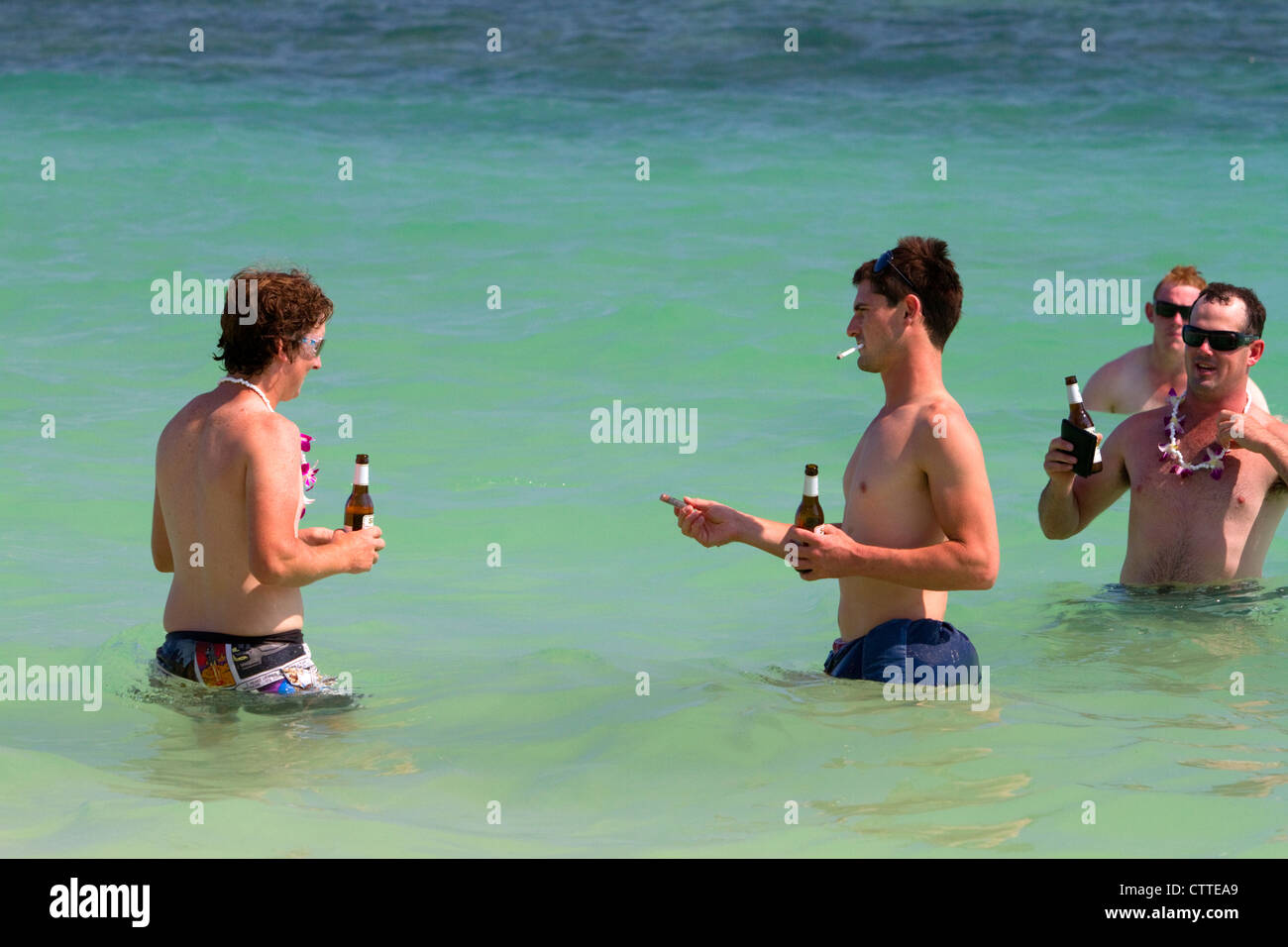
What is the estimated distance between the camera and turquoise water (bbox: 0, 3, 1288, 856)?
4.70 m

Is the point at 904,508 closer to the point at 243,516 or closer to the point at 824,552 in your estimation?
the point at 824,552

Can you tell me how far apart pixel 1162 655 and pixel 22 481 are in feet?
21.7

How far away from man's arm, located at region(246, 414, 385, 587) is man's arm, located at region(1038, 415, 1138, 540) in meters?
2.96

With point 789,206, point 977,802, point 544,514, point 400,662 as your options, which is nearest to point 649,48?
point 789,206

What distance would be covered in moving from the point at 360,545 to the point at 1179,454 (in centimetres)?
369

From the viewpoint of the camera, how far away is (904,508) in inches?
190

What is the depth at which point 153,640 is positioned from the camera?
6496 millimetres

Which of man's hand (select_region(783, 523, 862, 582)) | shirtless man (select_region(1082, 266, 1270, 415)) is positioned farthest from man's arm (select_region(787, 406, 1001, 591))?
shirtless man (select_region(1082, 266, 1270, 415))

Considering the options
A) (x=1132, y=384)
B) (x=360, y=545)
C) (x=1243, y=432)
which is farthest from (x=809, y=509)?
(x=1132, y=384)

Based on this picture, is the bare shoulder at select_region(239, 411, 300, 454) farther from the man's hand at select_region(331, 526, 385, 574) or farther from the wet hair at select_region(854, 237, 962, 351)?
the wet hair at select_region(854, 237, 962, 351)

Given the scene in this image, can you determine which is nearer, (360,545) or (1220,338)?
(360,545)

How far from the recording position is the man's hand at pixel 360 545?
4.71 metres

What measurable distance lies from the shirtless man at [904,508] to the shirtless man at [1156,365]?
2937 millimetres

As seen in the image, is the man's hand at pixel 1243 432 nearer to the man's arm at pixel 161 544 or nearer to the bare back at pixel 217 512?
the bare back at pixel 217 512
